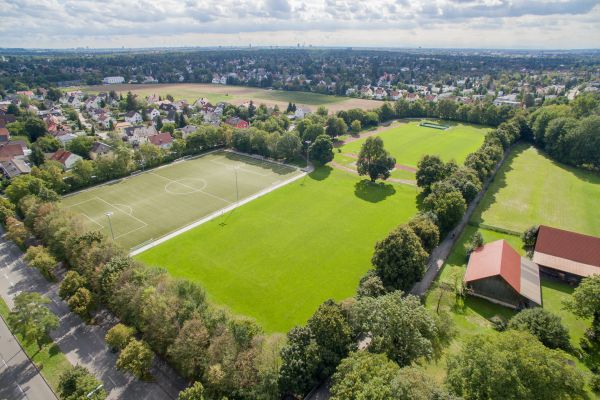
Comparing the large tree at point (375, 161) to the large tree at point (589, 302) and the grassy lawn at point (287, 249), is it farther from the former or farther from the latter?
the large tree at point (589, 302)

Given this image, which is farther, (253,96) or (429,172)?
(253,96)

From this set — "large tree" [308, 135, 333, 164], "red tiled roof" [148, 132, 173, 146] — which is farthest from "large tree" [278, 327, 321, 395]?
"red tiled roof" [148, 132, 173, 146]

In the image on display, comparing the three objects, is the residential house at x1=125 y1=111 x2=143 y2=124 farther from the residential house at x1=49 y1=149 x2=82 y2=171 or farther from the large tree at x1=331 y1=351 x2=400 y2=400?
the large tree at x1=331 y1=351 x2=400 y2=400

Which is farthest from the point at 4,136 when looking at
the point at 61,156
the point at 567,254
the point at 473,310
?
the point at 567,254

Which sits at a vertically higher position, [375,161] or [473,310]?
[375,161]

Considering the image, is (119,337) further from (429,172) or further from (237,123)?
(237,123)
